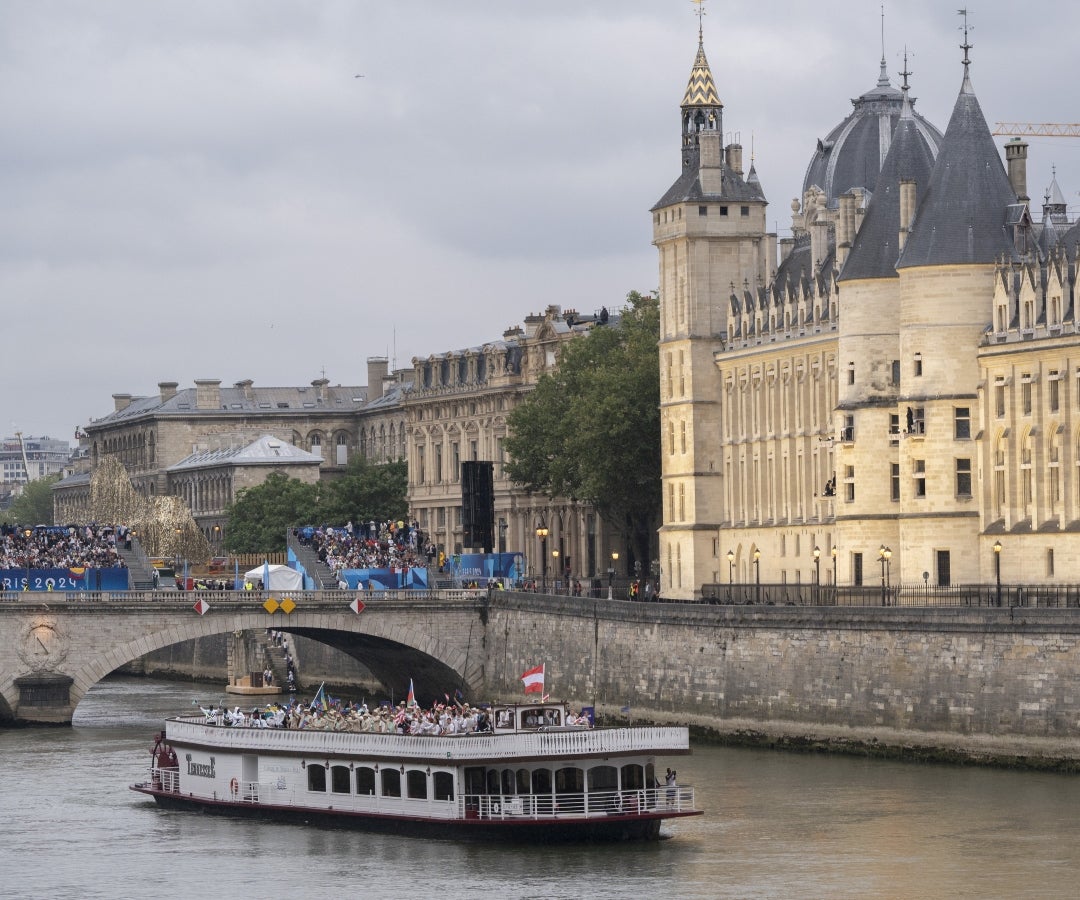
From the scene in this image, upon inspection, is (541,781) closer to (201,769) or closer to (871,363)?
(201,769)

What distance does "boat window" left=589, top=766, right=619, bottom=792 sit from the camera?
80000mm

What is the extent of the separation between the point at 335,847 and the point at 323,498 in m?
106

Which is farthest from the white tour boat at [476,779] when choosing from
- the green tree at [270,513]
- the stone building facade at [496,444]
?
the green tree at [270,513]

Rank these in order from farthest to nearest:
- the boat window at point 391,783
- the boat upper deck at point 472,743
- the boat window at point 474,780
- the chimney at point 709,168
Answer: the chimney at point 709,168, the boat window at point 391,783, the boat window at point 474,780, the boat upper deck at point 472,743

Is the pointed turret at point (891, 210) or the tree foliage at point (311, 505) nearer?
the pointed turret at point (891, 210)

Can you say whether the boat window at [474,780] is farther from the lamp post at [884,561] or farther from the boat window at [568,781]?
the lamp post at [884,561]

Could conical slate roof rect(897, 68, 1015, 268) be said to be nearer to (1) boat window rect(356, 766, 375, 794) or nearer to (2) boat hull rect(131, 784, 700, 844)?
(1) boat window rect(356, 766, 375, 794)

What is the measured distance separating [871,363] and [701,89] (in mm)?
24758

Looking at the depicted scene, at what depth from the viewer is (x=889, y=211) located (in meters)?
113

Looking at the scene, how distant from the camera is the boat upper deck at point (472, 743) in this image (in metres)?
79.4

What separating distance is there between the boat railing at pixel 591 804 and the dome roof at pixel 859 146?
5421 centimetres

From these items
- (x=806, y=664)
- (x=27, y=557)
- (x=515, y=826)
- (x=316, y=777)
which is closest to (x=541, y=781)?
(x=515, y=826)

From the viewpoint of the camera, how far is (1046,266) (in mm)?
106000

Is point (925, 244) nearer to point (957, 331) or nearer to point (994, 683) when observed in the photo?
point (957, 331)
